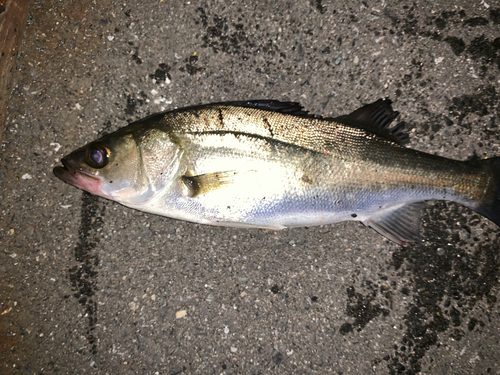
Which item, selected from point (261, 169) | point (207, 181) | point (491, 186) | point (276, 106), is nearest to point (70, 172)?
point (207, 181)

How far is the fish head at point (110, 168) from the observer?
2.10 m

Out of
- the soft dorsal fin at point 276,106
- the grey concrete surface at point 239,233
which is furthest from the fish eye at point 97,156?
the soft dorsal fin at point 276,106

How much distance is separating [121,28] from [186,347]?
9.22 feet

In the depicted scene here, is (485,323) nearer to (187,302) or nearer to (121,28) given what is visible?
(187,302)

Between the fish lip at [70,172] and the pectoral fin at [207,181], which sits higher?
the pectoral fin at [207,181]

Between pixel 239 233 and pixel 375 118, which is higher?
pixel 375 118

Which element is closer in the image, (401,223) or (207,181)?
(207,181)

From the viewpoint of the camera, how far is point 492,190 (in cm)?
217

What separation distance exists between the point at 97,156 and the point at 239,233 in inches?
49.3

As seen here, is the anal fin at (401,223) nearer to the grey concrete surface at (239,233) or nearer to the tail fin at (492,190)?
the grey concrete surface at (239,233)

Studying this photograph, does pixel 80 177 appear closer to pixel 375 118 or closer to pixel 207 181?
pixel 207 181

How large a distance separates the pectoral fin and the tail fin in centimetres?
183

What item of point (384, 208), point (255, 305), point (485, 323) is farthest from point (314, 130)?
point (485, 323)

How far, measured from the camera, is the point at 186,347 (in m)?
2.48
